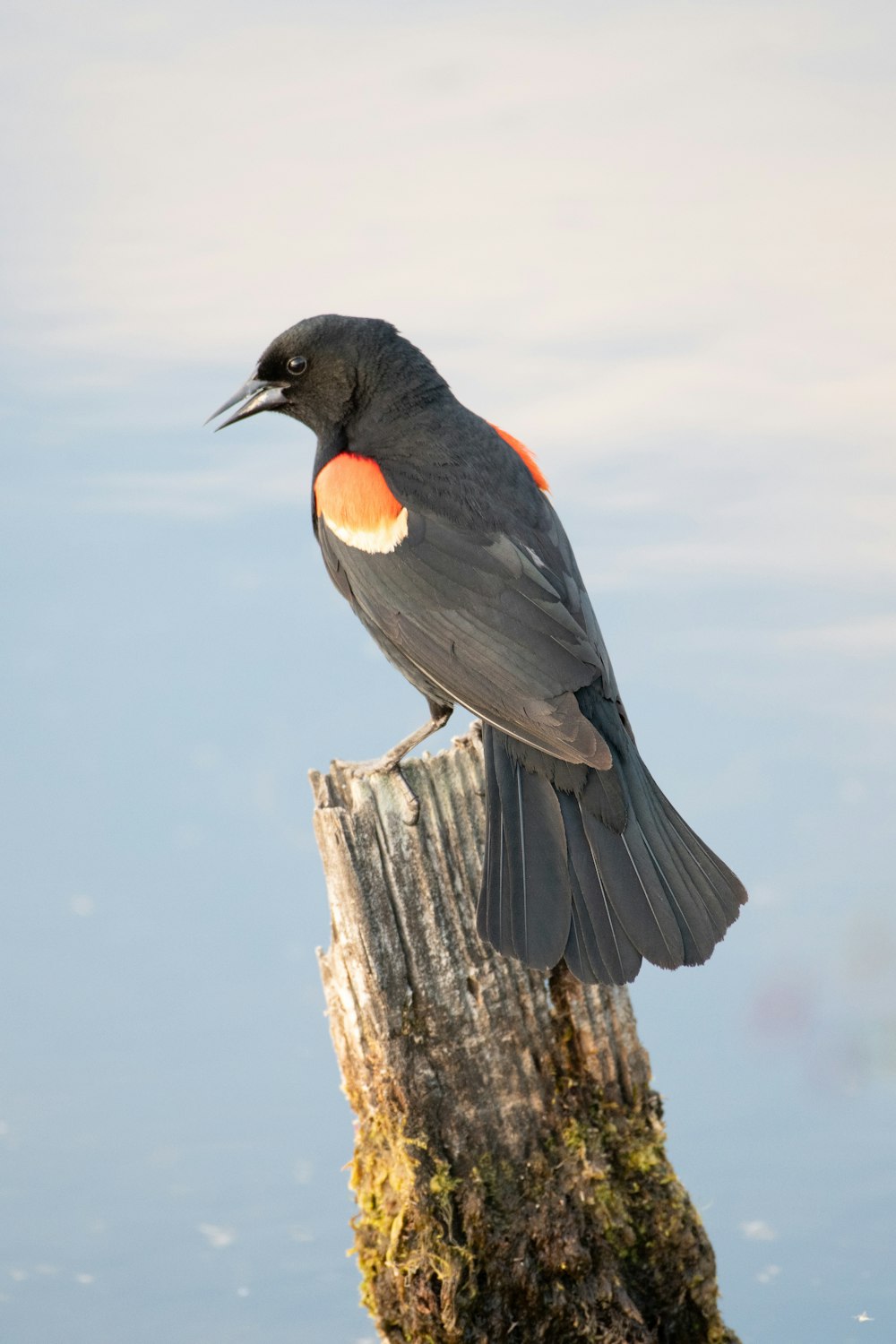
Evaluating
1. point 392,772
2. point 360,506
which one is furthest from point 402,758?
point 360,506

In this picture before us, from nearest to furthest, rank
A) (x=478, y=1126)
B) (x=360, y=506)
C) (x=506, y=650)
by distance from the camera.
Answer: (x=478, y=1126) → (x=506, y=650) → (x=360, y=506)

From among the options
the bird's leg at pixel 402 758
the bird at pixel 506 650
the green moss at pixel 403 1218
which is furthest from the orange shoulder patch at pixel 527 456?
the green moss at pixel 403 1218

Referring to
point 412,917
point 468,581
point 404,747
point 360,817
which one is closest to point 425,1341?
point 412,917

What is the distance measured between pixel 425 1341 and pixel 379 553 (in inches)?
86.1

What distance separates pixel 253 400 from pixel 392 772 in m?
1.70

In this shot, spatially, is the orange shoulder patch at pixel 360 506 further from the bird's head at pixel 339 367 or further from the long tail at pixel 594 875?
the long tail at pixel 594 875

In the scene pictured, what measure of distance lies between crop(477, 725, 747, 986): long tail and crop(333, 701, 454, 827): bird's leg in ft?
0.78

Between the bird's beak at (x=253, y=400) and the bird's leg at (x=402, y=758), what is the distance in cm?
132

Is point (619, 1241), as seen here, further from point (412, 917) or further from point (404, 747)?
point (404, 747)

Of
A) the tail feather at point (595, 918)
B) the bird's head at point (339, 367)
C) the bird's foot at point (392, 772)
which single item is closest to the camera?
the tail feather at point (595, 918)

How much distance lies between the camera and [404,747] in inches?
144

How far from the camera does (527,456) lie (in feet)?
14.3

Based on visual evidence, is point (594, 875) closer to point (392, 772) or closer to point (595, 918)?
point (595, 918)

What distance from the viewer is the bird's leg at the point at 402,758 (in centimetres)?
336
